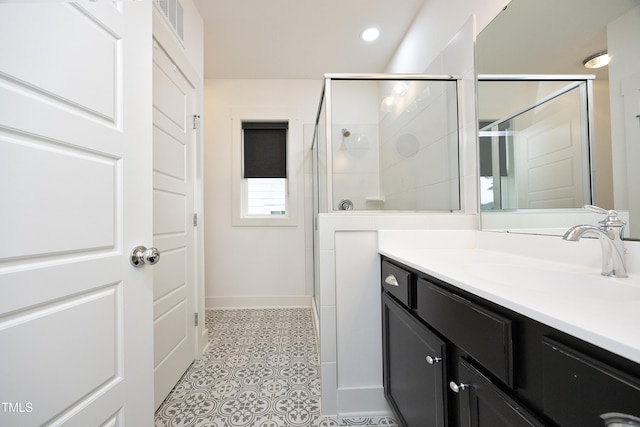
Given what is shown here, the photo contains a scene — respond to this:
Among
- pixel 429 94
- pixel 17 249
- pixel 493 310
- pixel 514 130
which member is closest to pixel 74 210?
pixel 17 249

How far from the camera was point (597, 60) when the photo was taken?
0.81 meters

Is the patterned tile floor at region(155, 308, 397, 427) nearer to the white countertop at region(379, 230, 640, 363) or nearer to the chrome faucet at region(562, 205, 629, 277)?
the white countertop at region(379, 230, 640, 363)

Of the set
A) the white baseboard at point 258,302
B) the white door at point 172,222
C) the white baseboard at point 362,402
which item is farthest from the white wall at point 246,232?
the white baseboard at point 362,402

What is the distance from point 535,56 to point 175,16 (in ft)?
6.45

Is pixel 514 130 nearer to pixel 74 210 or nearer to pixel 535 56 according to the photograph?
pixel 535 56

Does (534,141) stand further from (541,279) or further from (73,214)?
(73,214)

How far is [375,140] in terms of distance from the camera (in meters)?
2.05

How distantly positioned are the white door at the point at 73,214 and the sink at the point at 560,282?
1.04m

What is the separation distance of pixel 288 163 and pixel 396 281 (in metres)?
2.26

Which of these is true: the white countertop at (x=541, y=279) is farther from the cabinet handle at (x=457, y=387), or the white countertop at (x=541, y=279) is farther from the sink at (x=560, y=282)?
the cabinet handle at (x=457, y=387)

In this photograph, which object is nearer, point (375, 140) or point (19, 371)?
point (19, 371)

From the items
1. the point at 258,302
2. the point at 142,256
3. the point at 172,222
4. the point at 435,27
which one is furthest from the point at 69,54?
the point at 258,302

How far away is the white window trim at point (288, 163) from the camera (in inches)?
119

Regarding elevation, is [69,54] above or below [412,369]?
above
